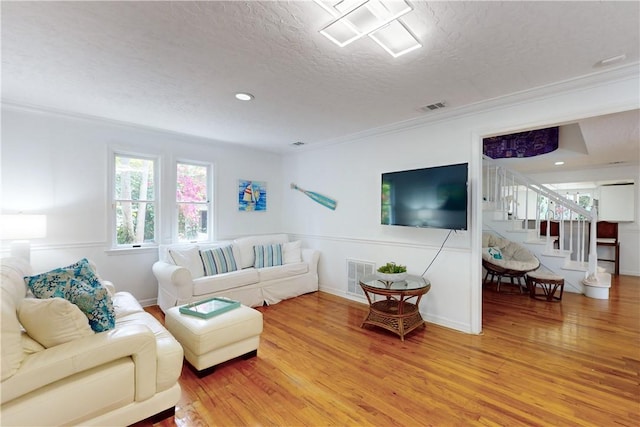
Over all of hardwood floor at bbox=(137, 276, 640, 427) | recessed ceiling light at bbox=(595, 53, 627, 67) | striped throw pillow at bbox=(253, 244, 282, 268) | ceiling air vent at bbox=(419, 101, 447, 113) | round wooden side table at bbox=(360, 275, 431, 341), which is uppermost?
recessed ceiling light at bbox=(595, 53, 627, 67)

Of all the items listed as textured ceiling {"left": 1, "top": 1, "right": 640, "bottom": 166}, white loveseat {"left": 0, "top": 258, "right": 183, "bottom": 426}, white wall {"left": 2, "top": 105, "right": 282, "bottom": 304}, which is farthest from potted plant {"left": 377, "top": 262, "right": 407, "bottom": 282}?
white wall {"left": 2, "top": 105, "right": 282, "bottom": 304}

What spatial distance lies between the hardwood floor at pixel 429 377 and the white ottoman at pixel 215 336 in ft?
0.36

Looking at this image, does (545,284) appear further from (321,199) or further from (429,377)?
(321,199)

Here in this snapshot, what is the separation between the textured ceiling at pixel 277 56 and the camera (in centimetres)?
163

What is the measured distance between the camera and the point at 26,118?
313 cm

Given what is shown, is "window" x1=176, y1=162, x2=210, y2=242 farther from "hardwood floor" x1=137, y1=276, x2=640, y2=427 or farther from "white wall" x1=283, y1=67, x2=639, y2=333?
"hardwood floor" x1=137, y1=276, x2=640, y2=427

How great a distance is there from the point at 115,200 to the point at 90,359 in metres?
2.78

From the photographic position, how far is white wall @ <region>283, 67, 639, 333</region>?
261cm

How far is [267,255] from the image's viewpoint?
4.38 metres

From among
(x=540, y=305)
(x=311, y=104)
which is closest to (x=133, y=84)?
(x=311, y=104)

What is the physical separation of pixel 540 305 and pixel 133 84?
5.45 metres

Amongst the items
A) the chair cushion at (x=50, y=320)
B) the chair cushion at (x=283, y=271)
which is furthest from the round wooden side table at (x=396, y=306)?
the chair cushion at (x=50, y=320)

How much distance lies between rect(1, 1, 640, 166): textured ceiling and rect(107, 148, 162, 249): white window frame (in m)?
0.67

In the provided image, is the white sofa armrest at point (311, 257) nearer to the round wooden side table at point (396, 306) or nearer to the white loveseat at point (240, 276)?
the white loveseat at point (240, 276)
